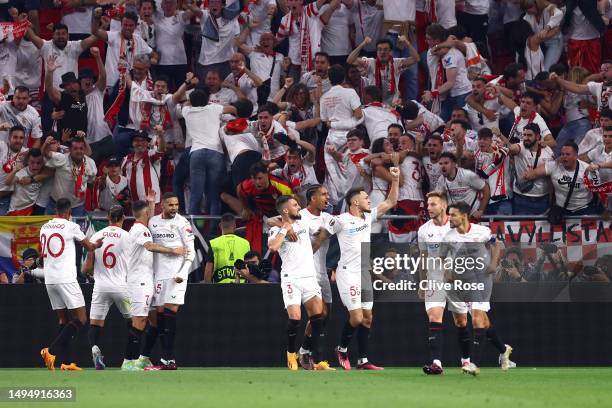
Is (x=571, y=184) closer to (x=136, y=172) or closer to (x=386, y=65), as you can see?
(x=386, y=65)

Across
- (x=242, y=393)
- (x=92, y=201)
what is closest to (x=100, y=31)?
(x=92, y=201)

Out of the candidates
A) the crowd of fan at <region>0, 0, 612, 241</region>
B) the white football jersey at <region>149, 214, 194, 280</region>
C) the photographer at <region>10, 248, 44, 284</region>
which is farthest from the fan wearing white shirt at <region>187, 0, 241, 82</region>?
the white football jersey at <region>149, 214, 194, 280</region>

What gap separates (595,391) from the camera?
1349cm

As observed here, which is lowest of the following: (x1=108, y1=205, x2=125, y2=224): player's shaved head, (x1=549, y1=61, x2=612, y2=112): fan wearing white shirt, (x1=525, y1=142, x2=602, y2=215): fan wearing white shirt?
(x1=108, y1=205, x2=125, y2=224): player's shaved head

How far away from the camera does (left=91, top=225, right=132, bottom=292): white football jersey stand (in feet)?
57.6

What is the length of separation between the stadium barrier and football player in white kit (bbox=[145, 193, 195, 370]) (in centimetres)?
142

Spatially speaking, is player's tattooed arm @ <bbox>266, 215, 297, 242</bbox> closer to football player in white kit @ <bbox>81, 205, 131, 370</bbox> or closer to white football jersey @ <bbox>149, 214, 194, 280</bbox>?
white football jersey @ <bbox>149, 214, 194, 280</bbox>

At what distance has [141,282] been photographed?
56.6ft

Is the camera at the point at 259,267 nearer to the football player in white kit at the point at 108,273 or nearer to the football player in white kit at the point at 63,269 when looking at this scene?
the football player in white kit at the point at 108,273

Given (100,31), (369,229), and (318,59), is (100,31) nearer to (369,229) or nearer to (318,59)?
(318,59)

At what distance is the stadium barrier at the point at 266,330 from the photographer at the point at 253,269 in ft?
0.46

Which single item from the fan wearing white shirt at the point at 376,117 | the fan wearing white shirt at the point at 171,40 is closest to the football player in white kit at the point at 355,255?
the fan wearing white shirt at the point at 376,117

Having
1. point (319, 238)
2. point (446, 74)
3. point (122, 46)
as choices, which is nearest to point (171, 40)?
point (122, 46)

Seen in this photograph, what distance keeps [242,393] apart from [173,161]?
30.7ft
